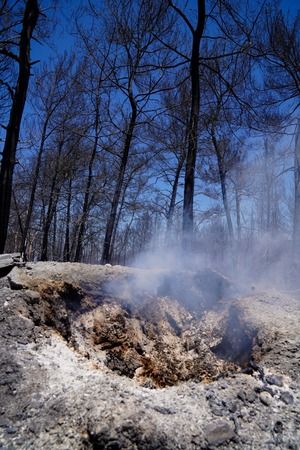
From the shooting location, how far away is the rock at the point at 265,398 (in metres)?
2.37

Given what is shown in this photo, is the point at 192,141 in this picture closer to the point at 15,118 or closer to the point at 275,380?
the point at 15,118

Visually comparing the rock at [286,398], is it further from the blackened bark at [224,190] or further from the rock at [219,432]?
the blackened bark at [224,190]

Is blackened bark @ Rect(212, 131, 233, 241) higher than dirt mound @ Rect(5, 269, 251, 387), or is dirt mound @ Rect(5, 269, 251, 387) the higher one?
blackened bark @ Rect(212, 131, 233, 241)

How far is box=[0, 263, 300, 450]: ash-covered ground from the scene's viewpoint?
202cm

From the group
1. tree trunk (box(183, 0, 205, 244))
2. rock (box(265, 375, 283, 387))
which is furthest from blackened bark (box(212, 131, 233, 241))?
rock (box(265, 375, 283, 387))

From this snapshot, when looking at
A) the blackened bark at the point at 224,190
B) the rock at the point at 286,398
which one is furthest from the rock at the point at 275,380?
the blackened bark at the point at 224,190

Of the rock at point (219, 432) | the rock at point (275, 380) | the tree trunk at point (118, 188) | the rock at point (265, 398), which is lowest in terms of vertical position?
the rock at point (219, 432)

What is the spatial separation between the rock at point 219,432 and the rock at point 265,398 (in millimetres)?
403

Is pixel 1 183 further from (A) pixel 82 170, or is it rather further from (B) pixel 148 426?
(A) pixel 82 170

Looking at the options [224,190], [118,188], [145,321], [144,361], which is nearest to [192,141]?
[118,188]

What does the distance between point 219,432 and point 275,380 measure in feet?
2.83

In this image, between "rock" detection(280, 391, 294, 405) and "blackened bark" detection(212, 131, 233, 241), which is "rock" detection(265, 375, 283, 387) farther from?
"blackened bark" detection(212, 131, 233, 241)

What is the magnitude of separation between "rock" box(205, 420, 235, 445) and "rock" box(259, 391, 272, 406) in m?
0.40

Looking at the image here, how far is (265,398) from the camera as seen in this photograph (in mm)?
2408
